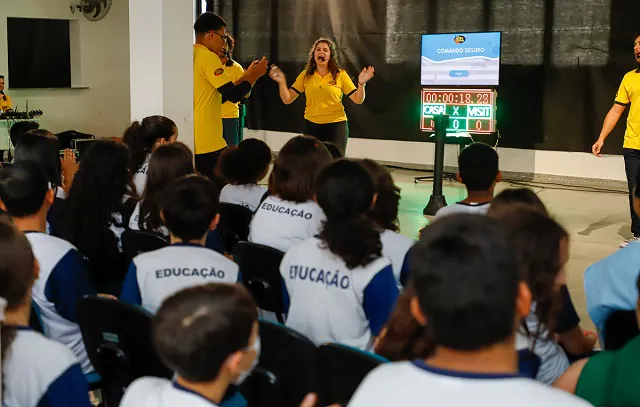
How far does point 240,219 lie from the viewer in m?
3.62

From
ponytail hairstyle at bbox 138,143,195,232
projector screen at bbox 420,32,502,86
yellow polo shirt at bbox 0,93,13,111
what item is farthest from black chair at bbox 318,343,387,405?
yellow polo shirt at bbox 0,93,13,111

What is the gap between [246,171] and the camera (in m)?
3.82

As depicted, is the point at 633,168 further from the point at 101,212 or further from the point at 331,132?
the point at 101,212

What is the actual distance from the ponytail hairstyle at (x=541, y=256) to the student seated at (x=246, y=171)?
1.99 meters

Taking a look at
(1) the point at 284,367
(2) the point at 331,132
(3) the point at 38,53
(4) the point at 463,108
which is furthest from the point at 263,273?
(3) the point at 38,53

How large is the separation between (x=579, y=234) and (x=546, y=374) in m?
4.23

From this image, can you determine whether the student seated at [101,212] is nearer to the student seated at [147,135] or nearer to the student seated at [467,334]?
the student seated at [147,135]

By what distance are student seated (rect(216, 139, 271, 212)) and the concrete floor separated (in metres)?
1.83

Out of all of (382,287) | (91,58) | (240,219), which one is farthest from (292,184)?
(91,58)

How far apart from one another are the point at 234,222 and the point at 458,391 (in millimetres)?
2626

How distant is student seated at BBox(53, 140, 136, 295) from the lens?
120 inches

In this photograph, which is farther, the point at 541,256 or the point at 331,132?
the point at 331,132

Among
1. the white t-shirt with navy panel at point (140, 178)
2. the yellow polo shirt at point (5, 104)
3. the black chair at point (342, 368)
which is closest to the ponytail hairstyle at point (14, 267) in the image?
the black chair at point (342, 368)

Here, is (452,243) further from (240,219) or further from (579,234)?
(579,234)
